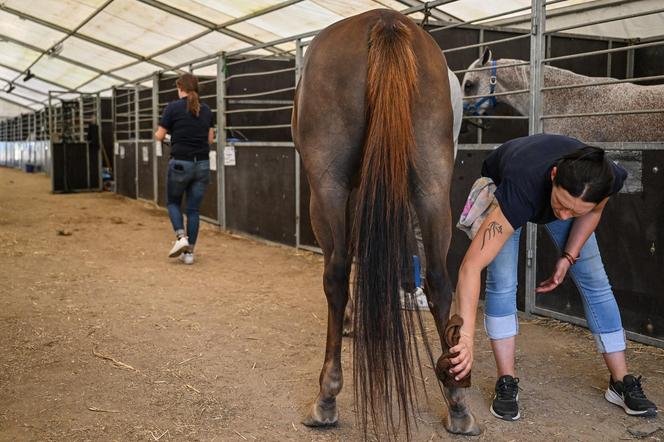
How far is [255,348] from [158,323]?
70 centimetres

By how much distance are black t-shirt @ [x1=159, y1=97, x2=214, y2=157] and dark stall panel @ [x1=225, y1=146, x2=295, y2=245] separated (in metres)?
0.92

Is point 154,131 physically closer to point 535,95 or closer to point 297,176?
point 297,176

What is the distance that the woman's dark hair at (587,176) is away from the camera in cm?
184

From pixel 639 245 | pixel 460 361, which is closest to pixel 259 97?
pixel 639 245

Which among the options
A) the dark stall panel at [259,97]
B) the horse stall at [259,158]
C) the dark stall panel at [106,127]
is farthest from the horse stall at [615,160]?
the dark stall panel at [106,127]

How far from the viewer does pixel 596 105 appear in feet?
13.1

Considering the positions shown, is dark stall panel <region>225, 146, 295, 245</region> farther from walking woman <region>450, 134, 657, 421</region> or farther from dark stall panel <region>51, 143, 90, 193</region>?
dark stall panel <region>51, 143, 90, 193</region>

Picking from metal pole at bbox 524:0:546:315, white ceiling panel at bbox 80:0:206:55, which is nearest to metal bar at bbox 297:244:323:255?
metal pole at bbox 524:0:546:315

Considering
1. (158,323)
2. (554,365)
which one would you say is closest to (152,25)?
(158,323)

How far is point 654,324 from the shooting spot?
2.99 meters

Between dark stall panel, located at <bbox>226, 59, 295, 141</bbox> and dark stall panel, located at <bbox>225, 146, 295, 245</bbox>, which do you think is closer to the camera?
dark stall panel, located at <bbox>225, 146, 295, 245</bbox>

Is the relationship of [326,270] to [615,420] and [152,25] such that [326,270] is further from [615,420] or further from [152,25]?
[152,25]

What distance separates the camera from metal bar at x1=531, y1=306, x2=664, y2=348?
9.79 ft

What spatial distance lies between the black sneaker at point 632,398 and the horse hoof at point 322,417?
1066 mm
